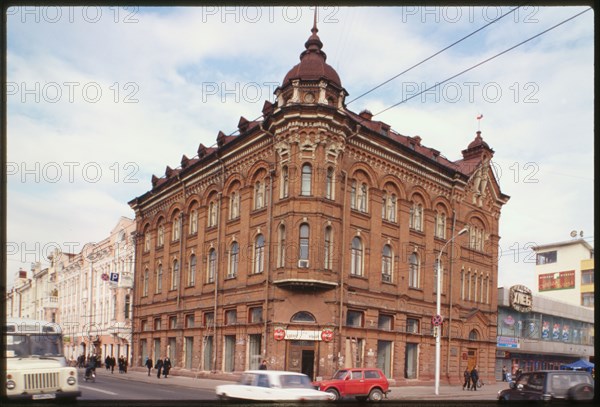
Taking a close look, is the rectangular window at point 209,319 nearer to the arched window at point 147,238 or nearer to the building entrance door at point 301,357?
the building entrance door at point 301,357

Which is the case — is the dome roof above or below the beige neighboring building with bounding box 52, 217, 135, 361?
above

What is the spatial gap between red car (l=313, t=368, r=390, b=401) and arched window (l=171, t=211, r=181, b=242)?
1009 inches

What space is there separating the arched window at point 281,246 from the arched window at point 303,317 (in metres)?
2.90

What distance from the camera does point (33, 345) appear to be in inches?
731

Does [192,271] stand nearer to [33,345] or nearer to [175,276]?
[175,276]

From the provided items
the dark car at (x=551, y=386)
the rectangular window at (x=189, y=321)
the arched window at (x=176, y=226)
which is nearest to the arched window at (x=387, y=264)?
the rectangular window at (x=189, y=321)

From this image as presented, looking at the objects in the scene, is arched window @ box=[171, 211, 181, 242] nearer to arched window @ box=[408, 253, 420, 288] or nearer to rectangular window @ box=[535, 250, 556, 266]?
arched window @ box=[408, 253, 420, 288]

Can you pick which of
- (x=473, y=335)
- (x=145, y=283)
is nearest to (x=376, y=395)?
(x=473, y=335)

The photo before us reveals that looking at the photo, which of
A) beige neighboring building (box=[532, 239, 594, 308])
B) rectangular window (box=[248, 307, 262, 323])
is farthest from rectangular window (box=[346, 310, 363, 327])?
beige neighboring building (box=[532, 239, 594, 308])

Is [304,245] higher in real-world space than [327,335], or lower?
higher

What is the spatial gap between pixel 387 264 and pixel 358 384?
586 inches

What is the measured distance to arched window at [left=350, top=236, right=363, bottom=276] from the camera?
3900 cm

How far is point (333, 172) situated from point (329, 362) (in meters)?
10.7

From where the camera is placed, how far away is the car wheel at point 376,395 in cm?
2789
